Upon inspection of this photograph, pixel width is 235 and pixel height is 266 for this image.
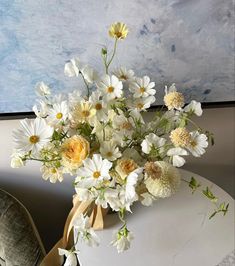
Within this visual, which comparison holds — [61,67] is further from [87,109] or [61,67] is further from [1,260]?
[1,260]

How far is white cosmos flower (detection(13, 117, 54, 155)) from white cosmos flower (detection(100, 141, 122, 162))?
113 millimetres

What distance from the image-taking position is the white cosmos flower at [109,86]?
80cm

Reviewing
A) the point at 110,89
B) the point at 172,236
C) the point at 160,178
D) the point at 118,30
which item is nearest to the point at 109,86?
the point at 110,89

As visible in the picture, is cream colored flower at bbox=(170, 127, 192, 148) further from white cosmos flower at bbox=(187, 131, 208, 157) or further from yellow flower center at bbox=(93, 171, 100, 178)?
yellow flower center at bbox=(93, 171, 100, 178)

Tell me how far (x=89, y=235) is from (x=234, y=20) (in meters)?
0.63

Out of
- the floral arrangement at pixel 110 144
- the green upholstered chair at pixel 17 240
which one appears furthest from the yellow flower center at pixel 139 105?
the green upholstered chair at pixel 17 240

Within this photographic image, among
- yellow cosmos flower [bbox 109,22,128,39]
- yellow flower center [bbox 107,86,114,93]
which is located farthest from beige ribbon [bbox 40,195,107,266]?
yellow cosmos flower [bbox 109,22,128,39]

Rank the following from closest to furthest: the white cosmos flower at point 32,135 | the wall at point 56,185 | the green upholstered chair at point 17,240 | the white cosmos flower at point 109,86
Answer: the white cosmos flower at point 32,135 → the white cosmos flower at point 109,86 → the green upholstered chair at point 17,240 → the wall at point 56,185

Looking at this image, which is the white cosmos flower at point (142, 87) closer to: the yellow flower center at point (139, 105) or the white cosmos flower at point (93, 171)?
the yellow flower center at point (139, 105)

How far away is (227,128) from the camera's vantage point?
121 centimetres

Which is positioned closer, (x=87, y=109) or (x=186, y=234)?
(x=87, y=109)

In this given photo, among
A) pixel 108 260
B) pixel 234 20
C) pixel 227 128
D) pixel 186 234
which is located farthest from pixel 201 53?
pixel 108 260

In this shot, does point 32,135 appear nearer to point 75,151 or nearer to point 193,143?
point 75,151

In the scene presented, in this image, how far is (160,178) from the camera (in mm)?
747
